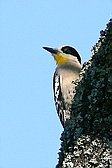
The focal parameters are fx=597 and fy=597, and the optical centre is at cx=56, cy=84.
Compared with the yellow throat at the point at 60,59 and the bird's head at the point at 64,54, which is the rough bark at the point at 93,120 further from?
the yellow throat at the point at 60,59

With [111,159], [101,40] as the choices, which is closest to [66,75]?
[101,40]

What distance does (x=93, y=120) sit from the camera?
2.70m

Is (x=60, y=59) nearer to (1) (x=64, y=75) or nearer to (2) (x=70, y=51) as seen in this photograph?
(2) (x=70, y=51)

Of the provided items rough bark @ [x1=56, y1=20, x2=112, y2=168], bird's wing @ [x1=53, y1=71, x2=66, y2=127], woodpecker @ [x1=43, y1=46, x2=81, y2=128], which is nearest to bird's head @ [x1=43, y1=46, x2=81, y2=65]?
woodpecker @ [x1=43, y1=46, x2=81, y2=128]

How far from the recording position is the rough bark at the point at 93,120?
2.60m

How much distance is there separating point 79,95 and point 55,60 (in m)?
4.77

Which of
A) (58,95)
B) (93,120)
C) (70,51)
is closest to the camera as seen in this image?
(93,120)

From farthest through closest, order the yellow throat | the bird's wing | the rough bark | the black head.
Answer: the yellow throat < the black head < the bird's wing < the rough bark

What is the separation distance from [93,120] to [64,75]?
4.25 metres

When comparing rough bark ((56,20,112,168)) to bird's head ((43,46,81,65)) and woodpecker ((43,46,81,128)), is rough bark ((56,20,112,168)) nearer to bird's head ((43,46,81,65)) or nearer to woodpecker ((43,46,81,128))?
woodpecker ((43,46,81,128))

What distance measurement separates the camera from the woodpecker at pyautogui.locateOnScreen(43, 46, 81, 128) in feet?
21.3

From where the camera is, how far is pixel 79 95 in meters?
Result: 2.88

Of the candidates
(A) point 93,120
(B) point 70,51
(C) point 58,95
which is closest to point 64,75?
(C) point 58,95

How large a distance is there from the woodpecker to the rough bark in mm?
3202
